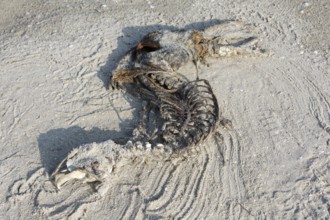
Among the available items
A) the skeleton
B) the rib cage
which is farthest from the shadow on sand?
the rib cage

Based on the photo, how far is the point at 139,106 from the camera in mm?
4543

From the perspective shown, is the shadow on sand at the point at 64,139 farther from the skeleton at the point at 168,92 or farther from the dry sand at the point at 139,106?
the skeleton at the point at 168,92

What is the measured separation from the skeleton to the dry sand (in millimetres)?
141

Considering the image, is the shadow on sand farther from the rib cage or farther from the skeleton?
the rib cage

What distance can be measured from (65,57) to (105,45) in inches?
18.9

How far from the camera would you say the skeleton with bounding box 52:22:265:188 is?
3.86 metres

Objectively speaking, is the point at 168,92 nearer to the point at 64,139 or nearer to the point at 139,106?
the point at 139,106

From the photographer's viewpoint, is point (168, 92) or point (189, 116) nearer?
point (189, 116)

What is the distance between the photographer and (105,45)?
523cm

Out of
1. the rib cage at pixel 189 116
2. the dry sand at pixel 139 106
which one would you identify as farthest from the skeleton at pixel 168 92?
the dry sand at pixel 139 106

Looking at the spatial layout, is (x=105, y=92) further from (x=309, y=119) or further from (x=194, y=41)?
(x=309, y=119)

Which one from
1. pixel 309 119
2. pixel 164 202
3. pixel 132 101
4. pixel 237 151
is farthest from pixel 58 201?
pixel 309 119

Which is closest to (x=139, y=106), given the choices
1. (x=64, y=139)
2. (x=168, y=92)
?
(x=168, y=92)

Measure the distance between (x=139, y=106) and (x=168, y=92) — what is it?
1.11 feet
